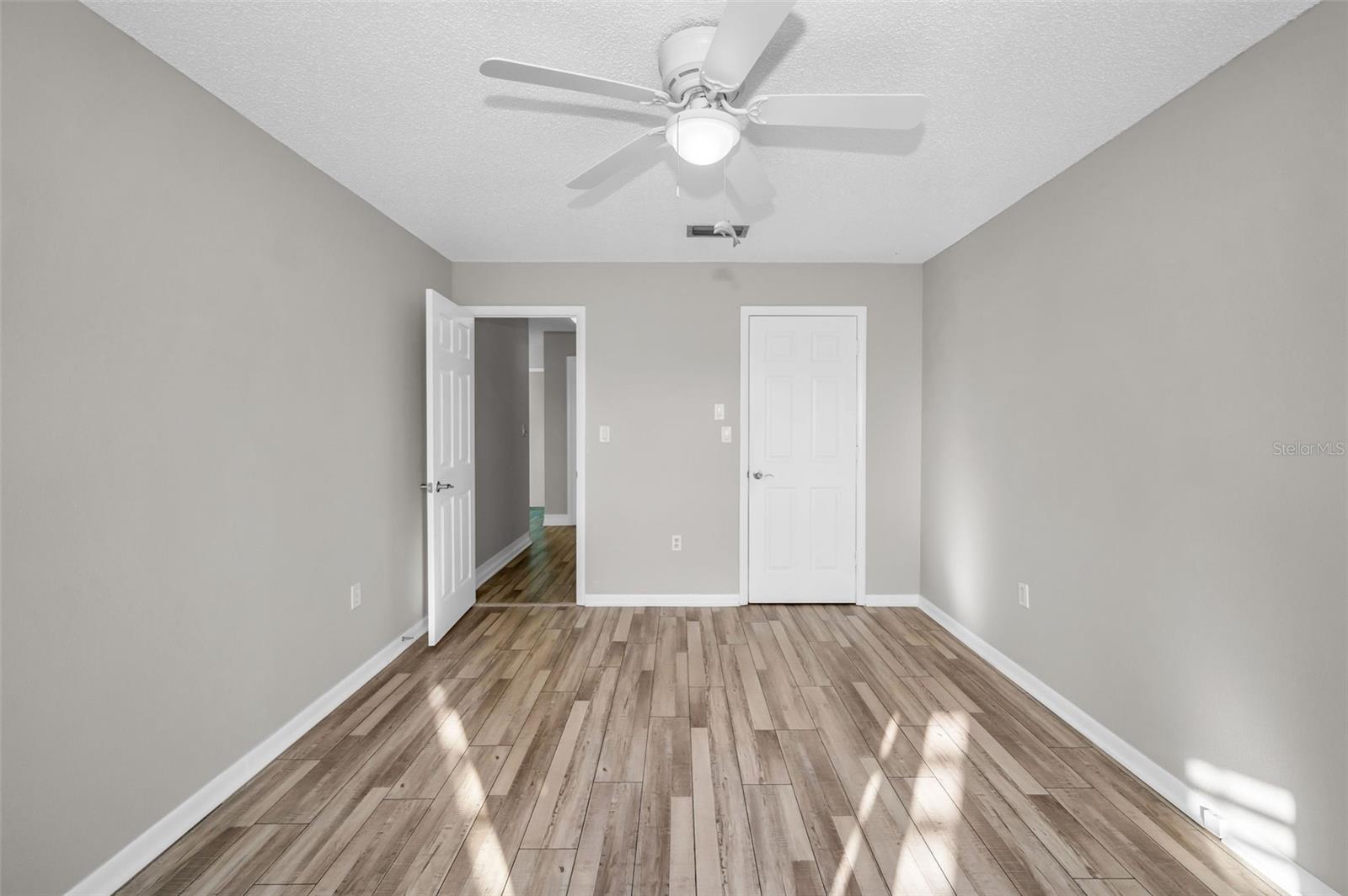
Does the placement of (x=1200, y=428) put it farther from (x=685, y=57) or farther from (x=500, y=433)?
(x=500, y=433)

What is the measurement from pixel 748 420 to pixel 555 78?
296cm

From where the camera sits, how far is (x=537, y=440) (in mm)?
8445

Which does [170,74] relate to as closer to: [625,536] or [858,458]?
[625,536]

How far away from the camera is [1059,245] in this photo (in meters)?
2.71

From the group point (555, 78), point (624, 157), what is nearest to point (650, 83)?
point (624, 157)

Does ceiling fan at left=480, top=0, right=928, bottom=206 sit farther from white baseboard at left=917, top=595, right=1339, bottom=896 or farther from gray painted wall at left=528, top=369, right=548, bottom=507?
gray painted wall at left=528, top=369, right=548, bottom=507

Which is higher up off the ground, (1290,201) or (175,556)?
(1290,201)

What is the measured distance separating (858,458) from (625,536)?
1737mm

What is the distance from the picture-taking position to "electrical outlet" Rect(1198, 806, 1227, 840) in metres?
1.89

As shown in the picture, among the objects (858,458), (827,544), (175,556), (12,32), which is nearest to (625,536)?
(827,544)

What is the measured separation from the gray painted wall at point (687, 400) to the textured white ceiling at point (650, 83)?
39.8 inches

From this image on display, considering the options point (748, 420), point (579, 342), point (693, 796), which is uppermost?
point (579, 342)

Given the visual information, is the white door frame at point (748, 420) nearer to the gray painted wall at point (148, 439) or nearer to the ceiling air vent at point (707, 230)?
the ceiling air vent at point (707, 230)

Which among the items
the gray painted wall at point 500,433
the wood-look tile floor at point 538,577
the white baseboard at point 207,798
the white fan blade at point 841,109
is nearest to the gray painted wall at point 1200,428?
the white fan blade at point 841,109
